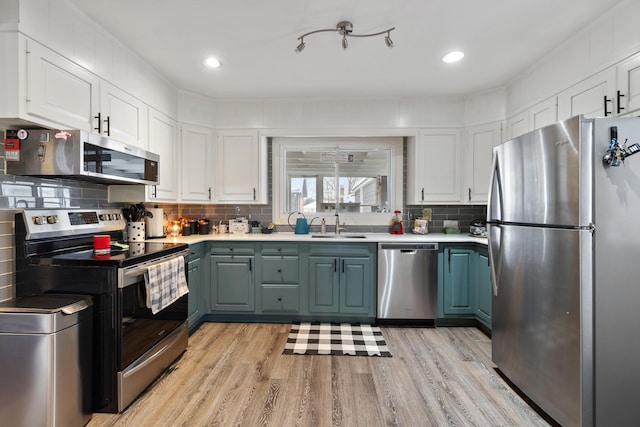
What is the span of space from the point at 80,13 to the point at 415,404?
332 centimetres

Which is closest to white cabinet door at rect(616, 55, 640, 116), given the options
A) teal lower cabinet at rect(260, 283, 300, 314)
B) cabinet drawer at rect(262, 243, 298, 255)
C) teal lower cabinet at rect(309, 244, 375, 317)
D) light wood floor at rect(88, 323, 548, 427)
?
light wood floor at rect(88, 323, 548, 427)

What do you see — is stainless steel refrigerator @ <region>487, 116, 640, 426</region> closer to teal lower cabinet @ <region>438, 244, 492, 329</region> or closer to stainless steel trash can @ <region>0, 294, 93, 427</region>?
teal lower cabinet @ <region>438, 244, 492, 329</region>

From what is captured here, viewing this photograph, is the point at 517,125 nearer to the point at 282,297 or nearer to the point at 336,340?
the point at 336,340

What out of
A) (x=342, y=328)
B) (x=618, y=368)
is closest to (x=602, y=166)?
(x=618, y=368)

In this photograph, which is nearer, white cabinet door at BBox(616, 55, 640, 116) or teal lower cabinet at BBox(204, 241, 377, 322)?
white cabinet door at BBox(616, 55, 640, 116)

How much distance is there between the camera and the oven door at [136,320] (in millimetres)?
1770

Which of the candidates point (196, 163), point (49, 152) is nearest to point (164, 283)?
point (49, 152)

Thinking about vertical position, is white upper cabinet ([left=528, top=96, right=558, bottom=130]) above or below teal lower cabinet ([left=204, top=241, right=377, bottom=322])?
above

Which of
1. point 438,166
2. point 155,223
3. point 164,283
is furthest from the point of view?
point 438,166

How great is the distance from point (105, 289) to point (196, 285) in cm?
123

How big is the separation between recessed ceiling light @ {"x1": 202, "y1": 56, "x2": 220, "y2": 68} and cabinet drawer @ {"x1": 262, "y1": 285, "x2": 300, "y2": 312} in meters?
2.16

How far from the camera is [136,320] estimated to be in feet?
6.13

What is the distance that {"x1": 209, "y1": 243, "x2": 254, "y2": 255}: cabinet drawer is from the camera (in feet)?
10.2

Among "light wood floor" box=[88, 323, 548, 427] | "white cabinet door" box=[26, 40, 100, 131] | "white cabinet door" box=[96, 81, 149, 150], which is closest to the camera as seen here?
"white cabinet door" box=[26, 40, 100, 131]
